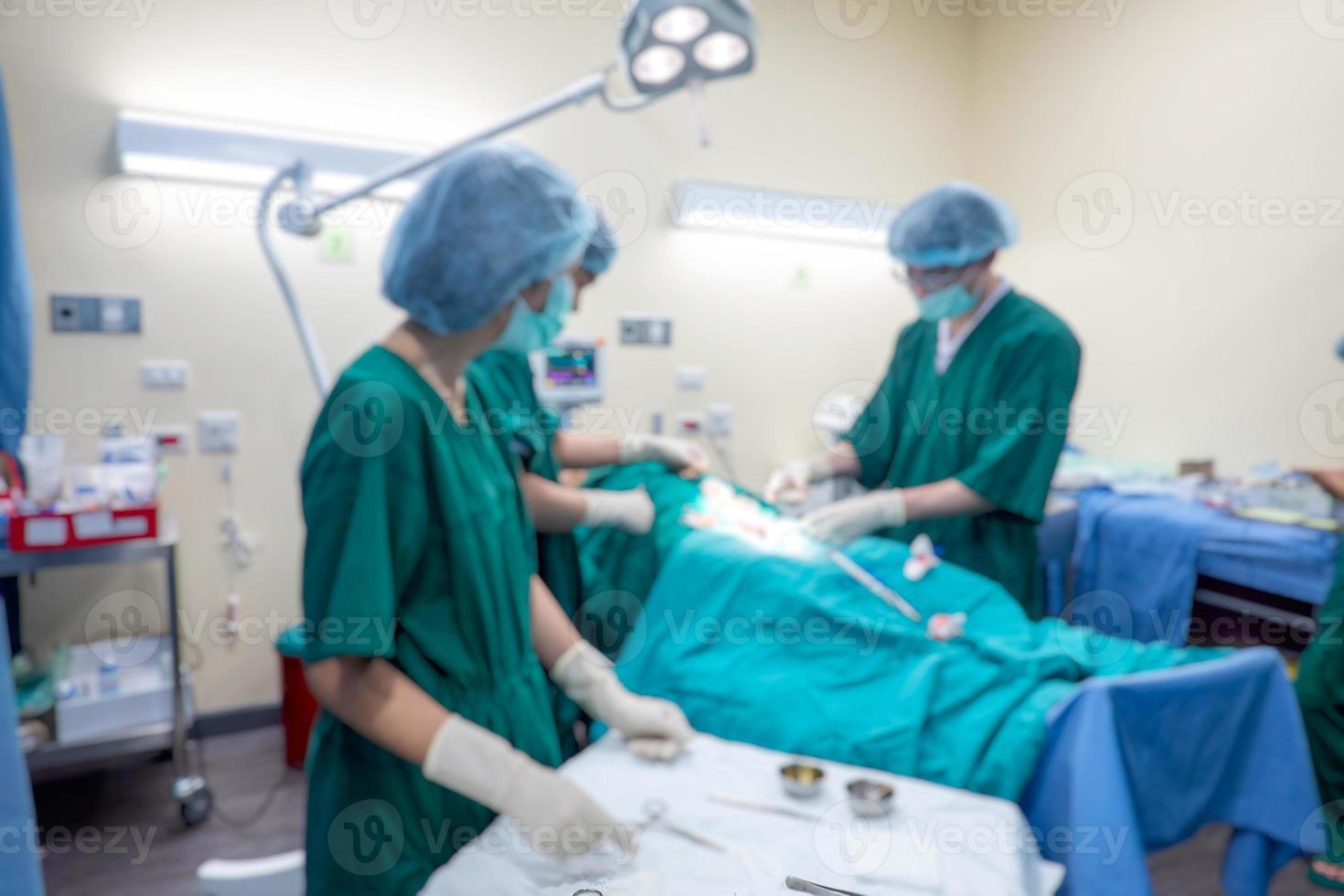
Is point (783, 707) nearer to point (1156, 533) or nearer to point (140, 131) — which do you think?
point (1156, 533)

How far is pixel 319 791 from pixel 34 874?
57 cm

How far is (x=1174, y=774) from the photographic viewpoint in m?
1.42

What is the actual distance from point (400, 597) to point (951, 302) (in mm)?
1738

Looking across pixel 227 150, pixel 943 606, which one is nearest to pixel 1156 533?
pixel 943 606

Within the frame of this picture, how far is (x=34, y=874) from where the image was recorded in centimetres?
58

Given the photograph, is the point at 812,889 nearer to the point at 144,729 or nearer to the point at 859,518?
the point at 859,518

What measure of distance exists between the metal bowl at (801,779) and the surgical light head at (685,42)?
1.14 metres

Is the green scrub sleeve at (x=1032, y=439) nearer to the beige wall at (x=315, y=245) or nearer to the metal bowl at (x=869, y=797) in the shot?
the metal bowl at (x=869, y=797)

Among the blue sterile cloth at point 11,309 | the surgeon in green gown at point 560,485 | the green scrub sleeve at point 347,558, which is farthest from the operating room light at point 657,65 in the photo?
the blue sterile cloth at point 11,309

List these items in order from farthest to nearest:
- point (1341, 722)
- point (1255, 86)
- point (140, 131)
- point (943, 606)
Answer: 1. point (1255, 86)
2. point (140, 131)
3. point (1341, 722)
4. point (943, 606)

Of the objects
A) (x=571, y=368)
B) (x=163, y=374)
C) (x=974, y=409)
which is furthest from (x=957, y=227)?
(x=163, y=374)

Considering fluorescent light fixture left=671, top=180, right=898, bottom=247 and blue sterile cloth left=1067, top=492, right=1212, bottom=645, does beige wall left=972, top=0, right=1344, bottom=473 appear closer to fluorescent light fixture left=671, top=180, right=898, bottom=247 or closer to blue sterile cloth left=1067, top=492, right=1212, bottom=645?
blue sterile cloth left=1067, top=492, right=1212, bottom=645

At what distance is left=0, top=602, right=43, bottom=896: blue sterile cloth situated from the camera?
1.80 feet

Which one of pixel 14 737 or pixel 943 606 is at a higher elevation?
pixel 14 737
